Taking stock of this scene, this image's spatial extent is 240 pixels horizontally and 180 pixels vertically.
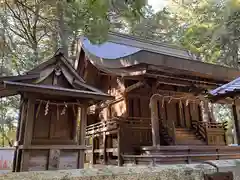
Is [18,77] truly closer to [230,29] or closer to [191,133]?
[191,133]

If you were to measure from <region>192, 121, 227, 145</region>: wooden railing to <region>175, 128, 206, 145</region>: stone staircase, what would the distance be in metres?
0.28

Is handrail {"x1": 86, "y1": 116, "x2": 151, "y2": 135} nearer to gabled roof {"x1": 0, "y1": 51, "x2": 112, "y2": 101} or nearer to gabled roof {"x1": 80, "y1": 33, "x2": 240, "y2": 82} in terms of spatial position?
gabled roof {"x1": 80, "y1": 33, "x2": 240, "y2": 82}

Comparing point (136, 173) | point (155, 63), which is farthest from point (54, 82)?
point (136, 173)

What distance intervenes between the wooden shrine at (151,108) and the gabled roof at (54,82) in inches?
90.4

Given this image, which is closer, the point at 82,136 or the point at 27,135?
the point at 27,135

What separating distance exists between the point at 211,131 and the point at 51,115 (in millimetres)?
7690

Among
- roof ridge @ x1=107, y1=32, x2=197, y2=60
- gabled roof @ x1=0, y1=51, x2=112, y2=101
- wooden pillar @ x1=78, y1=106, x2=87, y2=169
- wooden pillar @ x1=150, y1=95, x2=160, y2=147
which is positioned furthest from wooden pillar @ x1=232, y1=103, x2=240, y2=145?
roof ridge @ x1=107, y1=32, x2=197, y2=60

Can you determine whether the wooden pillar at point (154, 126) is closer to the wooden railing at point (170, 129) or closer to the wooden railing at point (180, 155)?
the wooden railing at point (180, 155)

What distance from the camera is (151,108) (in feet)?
26.7

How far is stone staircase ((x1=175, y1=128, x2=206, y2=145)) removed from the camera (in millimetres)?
9398

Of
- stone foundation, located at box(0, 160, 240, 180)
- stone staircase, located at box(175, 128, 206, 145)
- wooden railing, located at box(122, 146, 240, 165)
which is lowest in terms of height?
wooden railing, located at box(122, 146, 240, 165)

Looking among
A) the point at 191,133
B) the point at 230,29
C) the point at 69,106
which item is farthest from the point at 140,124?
the point at 230,29

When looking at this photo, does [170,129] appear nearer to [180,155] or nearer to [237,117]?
[180,155]

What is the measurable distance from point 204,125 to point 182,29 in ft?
36.4
